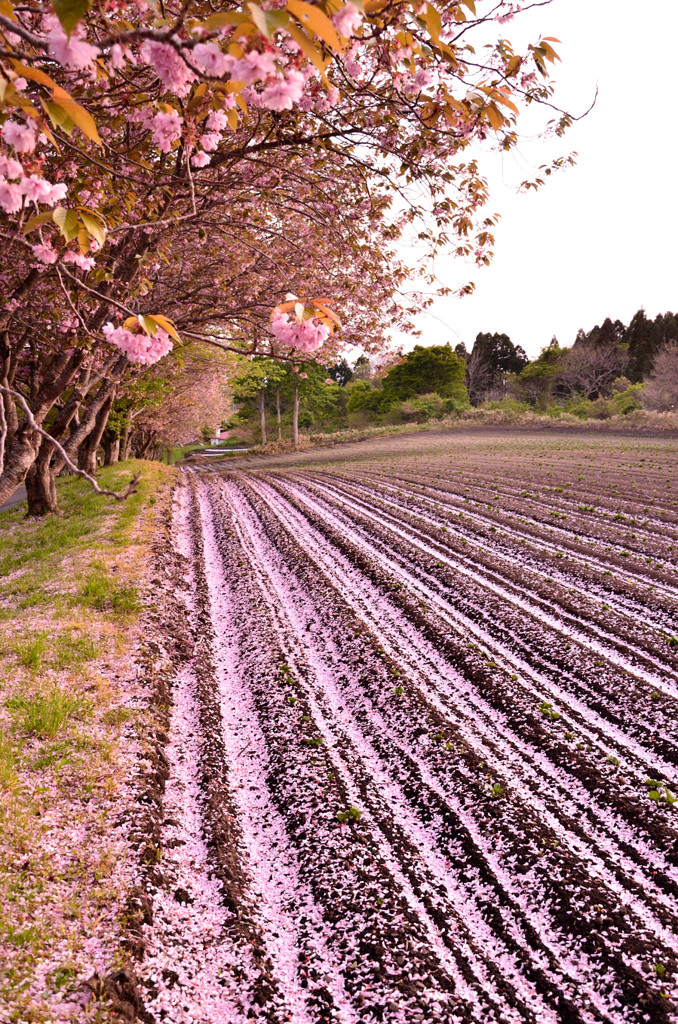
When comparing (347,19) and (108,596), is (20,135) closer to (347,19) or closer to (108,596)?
(347,19)

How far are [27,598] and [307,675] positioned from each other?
14.1ft

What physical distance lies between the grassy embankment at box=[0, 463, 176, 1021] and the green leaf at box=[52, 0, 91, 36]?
4.27m

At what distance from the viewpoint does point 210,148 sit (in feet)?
11.8

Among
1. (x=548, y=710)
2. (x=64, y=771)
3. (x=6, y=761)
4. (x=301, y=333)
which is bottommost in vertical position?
(x=548, y=710)

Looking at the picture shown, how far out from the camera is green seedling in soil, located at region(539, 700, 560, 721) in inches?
232

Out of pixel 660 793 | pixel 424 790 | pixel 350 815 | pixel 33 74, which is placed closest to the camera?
pixel 33 74

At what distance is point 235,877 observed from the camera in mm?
4004

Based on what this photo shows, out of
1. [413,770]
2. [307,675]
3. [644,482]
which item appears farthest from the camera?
[644,482]

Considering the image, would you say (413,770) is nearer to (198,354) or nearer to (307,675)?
(307,675)

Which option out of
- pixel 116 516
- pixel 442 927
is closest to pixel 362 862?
pixel 442 927

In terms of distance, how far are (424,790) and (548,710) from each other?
1965 millimetres

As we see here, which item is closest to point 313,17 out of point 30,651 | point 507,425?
point 30,651

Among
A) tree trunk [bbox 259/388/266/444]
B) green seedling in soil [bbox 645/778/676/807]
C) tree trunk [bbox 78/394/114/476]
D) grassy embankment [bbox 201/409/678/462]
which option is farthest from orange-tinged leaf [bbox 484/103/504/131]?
tree trunk [bbox 259/388/266/444]

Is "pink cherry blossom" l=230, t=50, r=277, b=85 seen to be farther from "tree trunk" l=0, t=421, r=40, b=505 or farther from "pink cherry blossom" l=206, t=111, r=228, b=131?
"tree trunk" l=0, t=421, r=40, b=505
